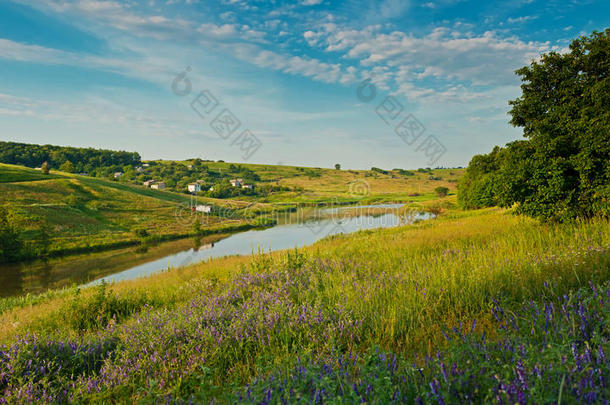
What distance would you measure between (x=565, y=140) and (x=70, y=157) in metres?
143

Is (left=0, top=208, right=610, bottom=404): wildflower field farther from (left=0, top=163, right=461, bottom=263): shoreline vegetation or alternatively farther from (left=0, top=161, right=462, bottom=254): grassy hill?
(left=0, top=161, right=462, bottom=254): grassy hill

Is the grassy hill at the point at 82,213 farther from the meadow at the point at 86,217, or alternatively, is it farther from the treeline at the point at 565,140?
the treeline at the point at 565,140

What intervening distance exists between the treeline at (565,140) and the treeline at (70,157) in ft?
364

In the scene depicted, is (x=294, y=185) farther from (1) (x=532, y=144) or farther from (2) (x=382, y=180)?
(1) (x=532, y=144)

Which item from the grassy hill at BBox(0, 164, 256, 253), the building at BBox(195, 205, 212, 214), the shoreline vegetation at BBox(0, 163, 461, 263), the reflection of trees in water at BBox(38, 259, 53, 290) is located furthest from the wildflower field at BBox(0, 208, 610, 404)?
the building at BBox(195, 205, 212, 214)

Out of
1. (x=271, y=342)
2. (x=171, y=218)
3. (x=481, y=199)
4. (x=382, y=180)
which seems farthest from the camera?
(x=382, y=180)

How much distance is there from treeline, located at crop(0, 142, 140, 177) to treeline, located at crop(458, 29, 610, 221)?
111 metres

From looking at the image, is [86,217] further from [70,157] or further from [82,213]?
[70,157]

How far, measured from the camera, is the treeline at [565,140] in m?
8.91

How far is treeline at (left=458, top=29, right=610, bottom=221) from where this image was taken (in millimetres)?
8906

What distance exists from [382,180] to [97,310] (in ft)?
453

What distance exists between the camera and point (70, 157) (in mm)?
109438

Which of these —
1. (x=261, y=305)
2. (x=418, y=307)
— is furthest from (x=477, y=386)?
(x=261, y=305)

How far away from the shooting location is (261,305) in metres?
3.84
